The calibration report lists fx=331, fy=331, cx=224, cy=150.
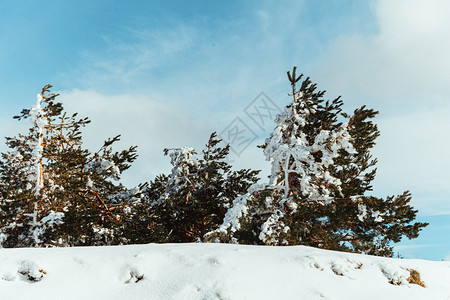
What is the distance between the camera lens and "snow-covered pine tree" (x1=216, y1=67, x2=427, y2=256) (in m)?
11.0

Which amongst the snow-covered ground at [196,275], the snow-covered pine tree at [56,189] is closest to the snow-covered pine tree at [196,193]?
the snow-covered pine tree at [56,189]

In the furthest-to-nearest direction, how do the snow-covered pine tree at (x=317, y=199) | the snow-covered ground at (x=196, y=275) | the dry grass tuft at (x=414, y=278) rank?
the snow-covered pine tree at (x=317, y=199), the dry grass tuft at (x=414, y=278), the snow-covered ground at (x=196, y=275)

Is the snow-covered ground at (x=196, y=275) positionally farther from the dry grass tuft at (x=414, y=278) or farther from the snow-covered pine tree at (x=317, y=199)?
the snow-covered pine tree at (x=317, y=199)

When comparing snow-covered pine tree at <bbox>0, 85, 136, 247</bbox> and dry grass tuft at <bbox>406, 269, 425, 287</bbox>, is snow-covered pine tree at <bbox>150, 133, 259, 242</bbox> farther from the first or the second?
dry grass tuft at <bbox>406, 269, 425, 287</bbox>

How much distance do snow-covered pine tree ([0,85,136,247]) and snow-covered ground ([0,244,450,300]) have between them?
9.14 m

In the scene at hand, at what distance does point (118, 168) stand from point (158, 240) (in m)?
4.43

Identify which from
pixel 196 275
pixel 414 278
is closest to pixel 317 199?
pixel 414 278

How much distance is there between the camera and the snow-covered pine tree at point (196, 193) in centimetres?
1529

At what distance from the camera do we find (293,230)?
35.9 ft

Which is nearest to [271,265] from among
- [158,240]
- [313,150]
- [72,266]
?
[72,266]

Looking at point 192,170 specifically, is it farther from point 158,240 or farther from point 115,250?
point 115,250

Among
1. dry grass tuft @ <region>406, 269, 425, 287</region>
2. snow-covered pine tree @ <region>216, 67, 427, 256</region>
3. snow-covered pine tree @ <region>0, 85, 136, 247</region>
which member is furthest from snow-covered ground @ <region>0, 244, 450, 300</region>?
snow-covered pine tree @ <region>0, 85, 136, 247</region>

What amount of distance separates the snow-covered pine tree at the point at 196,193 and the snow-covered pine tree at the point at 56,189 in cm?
213

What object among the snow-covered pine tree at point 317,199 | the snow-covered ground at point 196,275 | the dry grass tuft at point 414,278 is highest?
the snow-covered pine tree at point 317,199
